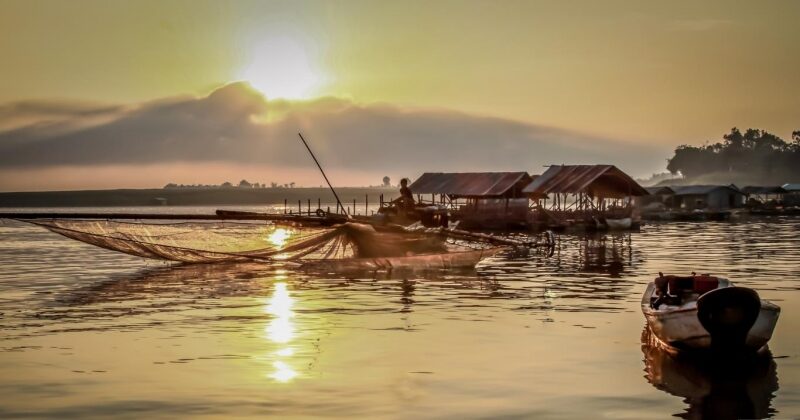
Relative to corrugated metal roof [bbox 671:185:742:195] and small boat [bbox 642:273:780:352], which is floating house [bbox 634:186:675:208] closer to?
corrugated metal roof [bbox 671:185:742:195]

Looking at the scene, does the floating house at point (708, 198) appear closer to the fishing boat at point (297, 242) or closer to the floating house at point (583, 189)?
the floating house at point (583, 189)

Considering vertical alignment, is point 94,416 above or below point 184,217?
below

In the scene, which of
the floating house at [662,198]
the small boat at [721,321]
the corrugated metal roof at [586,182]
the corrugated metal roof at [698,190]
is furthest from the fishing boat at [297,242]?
the floating house at [662,198]

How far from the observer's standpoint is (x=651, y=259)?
41.9 metres

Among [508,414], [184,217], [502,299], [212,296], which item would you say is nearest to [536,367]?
[508,414]

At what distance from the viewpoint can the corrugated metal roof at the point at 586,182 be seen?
244 ft

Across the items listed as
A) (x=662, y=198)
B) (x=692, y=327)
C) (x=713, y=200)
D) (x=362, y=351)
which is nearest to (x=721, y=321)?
(x=692, y=327)

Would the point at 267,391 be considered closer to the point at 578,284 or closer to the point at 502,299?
the point at 502,299

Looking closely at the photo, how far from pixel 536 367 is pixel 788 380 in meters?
3.68

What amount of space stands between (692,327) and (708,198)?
4009 inches

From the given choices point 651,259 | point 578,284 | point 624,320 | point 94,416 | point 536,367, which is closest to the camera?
point 94,416

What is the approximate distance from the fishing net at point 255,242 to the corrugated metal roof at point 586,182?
139 ft

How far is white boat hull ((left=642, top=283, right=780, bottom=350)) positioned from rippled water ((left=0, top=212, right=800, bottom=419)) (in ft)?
1.18

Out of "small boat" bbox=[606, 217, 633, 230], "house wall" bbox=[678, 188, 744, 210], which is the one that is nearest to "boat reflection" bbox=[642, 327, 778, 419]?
"small boat" bbox=[606, 217, 633, 230]
